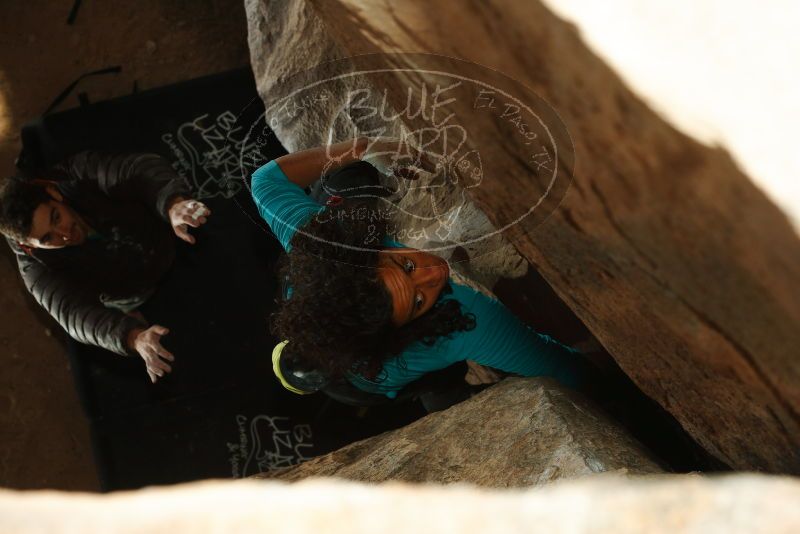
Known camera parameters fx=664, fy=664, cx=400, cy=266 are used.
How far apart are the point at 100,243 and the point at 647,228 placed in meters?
2.47

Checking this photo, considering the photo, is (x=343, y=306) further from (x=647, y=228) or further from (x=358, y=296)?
(x=647, y=228)

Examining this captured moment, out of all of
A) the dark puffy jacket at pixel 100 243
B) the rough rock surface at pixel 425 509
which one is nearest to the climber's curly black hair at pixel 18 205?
the dark puffy jacket at pixel 100 243

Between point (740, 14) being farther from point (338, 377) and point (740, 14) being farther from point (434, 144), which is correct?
point (338, 377)

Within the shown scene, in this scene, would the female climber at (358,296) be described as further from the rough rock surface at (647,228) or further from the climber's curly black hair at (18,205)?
the climber's curly black hair at (18,205)

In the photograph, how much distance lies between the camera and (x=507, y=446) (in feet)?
5.39

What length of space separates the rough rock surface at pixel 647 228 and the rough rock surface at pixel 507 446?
236 mm

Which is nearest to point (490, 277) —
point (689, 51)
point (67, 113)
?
point (689, 51)

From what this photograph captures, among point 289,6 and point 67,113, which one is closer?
point 289,6

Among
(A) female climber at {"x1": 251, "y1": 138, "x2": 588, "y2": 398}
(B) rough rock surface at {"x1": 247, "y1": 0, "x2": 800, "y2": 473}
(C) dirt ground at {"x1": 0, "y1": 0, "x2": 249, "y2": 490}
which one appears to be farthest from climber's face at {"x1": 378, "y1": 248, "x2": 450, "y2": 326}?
(C) dirt ground at {"x1": 0, "y1": 0, "x2": 249, "y2": 490}

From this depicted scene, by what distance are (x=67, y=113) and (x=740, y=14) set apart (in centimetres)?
336

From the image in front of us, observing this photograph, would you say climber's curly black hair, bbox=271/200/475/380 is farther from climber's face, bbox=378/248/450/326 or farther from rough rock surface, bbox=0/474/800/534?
rough rock surface, bbox=0/474/800/534

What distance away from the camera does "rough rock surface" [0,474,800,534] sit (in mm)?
830

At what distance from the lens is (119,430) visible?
3205mm

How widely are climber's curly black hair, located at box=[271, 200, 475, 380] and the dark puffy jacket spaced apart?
1.32 m
